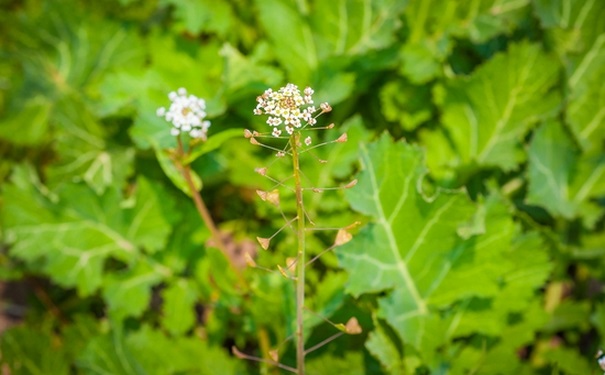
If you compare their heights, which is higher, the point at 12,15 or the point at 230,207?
the point at 12,15

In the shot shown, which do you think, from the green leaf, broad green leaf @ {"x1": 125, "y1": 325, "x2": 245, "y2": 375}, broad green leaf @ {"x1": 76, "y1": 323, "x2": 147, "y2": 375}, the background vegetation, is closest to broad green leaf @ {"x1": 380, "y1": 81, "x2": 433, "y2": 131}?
the background vegetation

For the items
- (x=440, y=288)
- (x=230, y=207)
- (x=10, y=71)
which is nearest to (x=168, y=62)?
(x=230, y=207)

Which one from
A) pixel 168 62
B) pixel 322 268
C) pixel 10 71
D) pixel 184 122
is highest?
pixel 10 71

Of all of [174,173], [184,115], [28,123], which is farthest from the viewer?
[28,123]

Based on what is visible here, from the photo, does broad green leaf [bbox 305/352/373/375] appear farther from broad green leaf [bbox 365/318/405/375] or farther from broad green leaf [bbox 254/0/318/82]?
broad green leaf [bbox 254/0/318/82]

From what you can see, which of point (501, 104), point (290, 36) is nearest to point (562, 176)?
point (501, 104)

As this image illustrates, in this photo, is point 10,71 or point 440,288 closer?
point 440,288

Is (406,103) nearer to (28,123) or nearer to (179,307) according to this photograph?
(179,307)

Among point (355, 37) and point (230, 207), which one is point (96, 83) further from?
point (355, 37)
